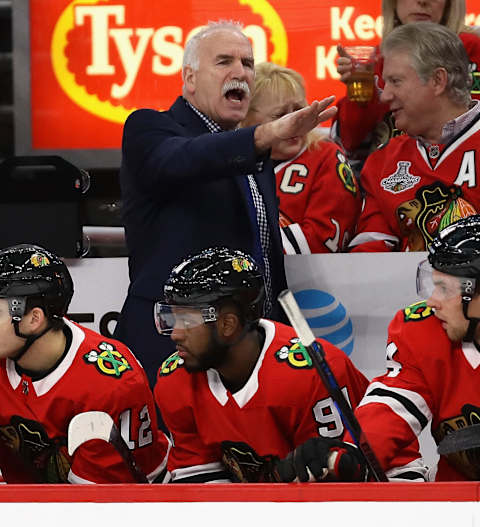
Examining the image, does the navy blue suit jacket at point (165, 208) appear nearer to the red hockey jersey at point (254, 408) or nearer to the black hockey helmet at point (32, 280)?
the black hockey helmet at point (32, 280)

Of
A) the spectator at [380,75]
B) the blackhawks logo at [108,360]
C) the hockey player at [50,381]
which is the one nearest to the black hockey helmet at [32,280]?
the hockey player at [50,381]

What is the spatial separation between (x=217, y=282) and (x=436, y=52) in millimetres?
1019

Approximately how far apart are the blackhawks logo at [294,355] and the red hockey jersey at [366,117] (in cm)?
113

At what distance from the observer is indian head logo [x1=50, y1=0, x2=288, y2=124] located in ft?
14.2

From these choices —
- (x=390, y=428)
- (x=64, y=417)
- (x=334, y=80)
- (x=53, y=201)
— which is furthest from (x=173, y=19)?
(x=390, y=428)

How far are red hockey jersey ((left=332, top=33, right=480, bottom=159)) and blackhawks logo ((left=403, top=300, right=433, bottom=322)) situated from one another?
1.16m

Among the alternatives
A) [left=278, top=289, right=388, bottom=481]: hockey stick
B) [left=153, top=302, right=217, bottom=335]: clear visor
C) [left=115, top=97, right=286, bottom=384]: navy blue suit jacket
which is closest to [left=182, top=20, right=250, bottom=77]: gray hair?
[left=115, top=97, right=286, bottom=384]: navy blue suit jacket

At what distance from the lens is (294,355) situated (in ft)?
7.84

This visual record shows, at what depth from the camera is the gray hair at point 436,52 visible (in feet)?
9.59

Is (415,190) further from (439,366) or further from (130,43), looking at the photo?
(130,43)

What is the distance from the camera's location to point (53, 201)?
10.1ft

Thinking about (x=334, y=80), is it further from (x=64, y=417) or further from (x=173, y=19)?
(x=64, y=417)

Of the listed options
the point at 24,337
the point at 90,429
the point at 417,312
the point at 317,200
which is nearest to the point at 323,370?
the point at 90,429

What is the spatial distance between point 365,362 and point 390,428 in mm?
862
